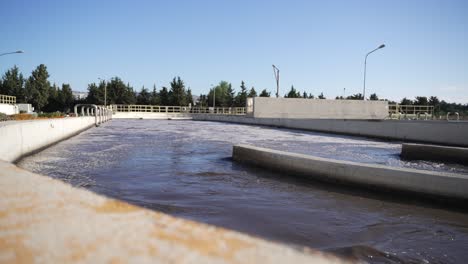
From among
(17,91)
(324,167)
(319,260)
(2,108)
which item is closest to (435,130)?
(324,167)

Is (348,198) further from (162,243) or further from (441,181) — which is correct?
(162,243)

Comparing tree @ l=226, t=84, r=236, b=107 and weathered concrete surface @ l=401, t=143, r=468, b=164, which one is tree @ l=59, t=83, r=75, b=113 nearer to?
tree @ l=226, t=84, r=236, b=107

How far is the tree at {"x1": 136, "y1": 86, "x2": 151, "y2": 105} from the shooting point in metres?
92.4

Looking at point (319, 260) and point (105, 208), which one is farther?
point (105, 208)

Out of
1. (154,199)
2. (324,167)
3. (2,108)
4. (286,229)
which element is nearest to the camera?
(286,229)

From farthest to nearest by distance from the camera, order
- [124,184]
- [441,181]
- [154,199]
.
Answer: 1. [124,184]
2. [441,181]
3. [154,199]

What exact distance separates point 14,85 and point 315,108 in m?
66.2

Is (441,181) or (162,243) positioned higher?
(162,243)

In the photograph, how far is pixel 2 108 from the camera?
4275 centimetres

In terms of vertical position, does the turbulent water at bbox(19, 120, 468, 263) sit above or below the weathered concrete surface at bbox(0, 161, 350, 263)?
below

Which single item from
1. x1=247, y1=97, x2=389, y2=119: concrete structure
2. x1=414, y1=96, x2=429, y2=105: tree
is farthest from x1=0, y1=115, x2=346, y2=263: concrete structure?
x1=414, y1=96, x2=429, y2=105: tree

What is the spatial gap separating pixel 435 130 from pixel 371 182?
12545 mm

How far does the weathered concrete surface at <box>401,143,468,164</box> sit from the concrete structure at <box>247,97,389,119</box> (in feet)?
102

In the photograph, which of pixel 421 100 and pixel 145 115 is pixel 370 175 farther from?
pixel 421 100
